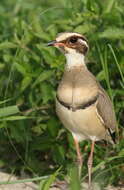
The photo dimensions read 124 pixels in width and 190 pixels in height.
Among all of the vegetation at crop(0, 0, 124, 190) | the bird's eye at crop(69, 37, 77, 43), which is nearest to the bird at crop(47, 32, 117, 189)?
the bird's eye at crop(69, 37, 77, 43)

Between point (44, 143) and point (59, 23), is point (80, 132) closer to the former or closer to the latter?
point (44, 143)

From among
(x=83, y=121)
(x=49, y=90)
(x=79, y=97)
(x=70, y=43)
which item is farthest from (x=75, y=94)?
(x=49, y=90)

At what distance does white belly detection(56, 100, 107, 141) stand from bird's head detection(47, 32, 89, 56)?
1.13ft

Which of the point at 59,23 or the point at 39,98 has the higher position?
the point at 59,23

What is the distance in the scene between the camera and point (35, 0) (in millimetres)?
7367

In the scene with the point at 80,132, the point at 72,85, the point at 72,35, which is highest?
the point at 72,35

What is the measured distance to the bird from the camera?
4355 millimetres

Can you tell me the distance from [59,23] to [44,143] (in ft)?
2.96

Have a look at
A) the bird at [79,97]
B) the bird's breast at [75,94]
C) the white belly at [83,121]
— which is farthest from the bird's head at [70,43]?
the white belly at [83,121]

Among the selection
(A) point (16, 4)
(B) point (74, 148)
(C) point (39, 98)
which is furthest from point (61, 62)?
(A) point (16, 4)

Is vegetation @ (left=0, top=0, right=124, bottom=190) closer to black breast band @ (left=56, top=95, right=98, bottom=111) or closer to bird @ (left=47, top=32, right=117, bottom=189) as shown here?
bird @ (left=47, top=32, right=117, bottom=189)

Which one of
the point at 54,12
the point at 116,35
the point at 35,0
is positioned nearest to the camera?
the point at 116,35

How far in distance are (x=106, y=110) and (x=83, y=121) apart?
0.63 ft

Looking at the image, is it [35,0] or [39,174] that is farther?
[35,0]
